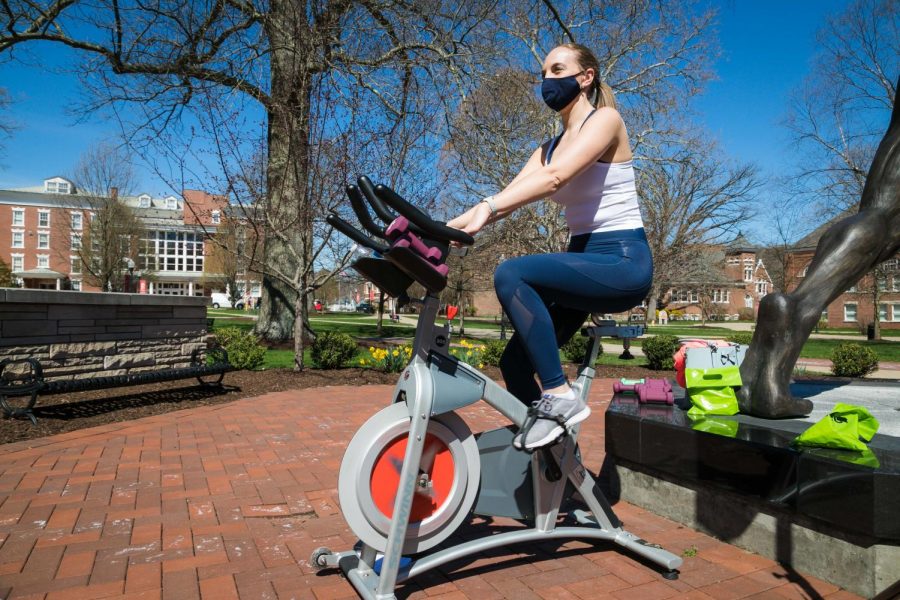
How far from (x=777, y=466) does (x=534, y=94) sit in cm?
1226

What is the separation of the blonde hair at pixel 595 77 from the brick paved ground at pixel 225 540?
6.74 feet

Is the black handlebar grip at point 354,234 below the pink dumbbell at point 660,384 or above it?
above

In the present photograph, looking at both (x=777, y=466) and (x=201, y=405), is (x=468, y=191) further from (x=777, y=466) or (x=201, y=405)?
(x=777, y=466)

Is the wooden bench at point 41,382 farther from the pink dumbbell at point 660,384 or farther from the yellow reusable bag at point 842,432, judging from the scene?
the yellow reusable bag at point 842,432

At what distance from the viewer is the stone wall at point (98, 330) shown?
6.27 metres

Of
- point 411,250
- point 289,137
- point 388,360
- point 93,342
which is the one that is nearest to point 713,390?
point 411,250

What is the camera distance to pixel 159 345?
8.18m

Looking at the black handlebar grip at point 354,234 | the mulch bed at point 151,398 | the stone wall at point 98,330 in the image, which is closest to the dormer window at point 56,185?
the stone wall at point 98,330

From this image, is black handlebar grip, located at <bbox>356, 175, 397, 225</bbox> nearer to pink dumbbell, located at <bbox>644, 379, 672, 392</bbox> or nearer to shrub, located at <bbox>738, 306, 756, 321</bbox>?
pink dumbbell, located at <bbox>644, 379, 672, 392</bbox>

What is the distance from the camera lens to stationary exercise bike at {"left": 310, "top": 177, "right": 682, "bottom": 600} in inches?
79.4

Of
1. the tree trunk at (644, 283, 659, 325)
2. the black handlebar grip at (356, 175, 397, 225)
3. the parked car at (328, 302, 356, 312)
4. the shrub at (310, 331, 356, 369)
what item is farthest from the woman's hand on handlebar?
the parked car at (328, 302, 356, 312)

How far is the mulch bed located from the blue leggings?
474cm

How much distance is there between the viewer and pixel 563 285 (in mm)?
2252

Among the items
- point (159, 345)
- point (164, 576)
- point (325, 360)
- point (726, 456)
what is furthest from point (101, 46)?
point (726, 456)
